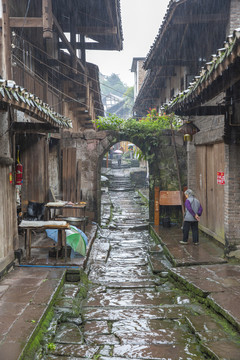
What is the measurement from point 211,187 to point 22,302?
20.8 feet

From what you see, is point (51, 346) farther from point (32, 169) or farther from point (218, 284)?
point (32, 169)

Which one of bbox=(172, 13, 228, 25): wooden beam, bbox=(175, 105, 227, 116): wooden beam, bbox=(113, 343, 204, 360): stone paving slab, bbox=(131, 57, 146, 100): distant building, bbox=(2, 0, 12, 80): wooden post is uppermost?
bbox=(131, 57, 146, 100): distant building

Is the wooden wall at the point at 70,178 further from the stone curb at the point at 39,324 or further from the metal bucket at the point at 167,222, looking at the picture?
the stone curb at the point at 39,324

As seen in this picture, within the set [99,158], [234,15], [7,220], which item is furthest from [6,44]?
[99,158]

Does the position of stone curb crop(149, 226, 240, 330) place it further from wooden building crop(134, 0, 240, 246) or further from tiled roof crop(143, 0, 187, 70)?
tiled roof crop(143, 0, 187, 70)

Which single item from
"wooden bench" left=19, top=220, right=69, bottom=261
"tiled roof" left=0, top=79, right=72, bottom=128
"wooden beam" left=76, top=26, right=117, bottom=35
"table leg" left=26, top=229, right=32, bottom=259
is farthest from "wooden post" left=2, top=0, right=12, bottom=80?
"wooden beam" left=76, top=26, right=117, bottom=35

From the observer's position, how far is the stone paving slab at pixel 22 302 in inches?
160

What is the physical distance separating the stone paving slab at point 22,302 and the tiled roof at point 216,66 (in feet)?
14.2

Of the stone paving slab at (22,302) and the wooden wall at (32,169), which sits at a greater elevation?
the wooden wall at (32,169)

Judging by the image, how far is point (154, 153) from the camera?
13008 millimetres

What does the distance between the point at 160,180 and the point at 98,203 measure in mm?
2569

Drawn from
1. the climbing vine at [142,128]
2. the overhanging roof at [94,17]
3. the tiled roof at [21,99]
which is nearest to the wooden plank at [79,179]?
the climbing vine at [142,128]

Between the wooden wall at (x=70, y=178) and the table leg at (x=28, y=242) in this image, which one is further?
the wooden wall at (x=70, y=178)

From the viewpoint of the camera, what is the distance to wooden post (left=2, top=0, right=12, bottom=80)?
24.7ft
